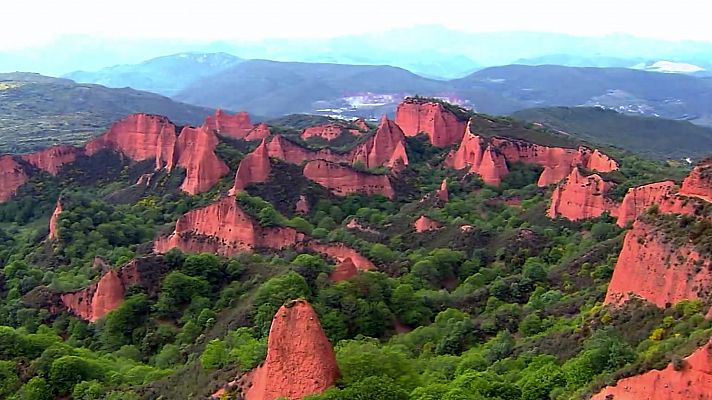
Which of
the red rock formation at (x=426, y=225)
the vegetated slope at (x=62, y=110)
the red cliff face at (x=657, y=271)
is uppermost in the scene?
the red cliff face at (x=657, y=271)

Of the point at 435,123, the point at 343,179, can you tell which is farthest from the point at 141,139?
the point at 435,123

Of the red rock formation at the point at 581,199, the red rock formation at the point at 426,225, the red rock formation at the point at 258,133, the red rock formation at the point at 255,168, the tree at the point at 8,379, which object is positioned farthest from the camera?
the red rock formation at the point at 258,133

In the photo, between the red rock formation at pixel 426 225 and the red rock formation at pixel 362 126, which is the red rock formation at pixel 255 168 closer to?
the red rock formation at pixel 426 225

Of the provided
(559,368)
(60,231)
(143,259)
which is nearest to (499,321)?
(559,368)

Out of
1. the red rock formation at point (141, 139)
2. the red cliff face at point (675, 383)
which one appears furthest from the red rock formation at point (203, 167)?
the red cliff face at point (675, 383)

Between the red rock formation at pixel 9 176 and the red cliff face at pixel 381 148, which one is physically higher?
the red cliff face at pixel 381 148

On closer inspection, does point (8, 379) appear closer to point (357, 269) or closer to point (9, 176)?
point (357, 269)

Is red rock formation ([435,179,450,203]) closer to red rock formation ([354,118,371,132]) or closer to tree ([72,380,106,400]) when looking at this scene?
red rock formation ([354,118,371,132])

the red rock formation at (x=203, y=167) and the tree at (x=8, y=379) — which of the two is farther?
the red rock formation at (x=203, y=167)
